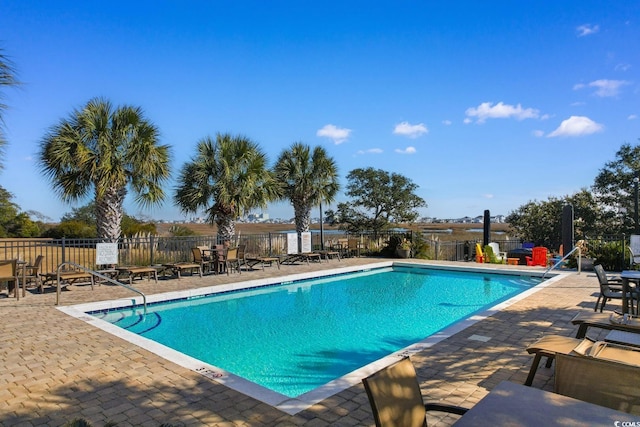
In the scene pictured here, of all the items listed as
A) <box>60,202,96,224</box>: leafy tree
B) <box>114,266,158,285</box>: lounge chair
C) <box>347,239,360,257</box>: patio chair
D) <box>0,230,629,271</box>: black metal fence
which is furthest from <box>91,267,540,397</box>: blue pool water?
<box>60,202,96,224</box>: leafy tree

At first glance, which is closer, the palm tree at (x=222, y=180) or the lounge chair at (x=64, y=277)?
the lounge chair at (x=64, y=277)

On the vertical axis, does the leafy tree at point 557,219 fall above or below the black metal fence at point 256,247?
above

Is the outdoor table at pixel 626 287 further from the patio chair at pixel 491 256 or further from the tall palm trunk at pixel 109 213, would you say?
the tall palm trunk at pixel 109 213

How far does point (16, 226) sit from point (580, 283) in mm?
36159

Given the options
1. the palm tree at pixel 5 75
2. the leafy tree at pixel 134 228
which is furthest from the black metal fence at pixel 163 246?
the palm tree at pixel 5 75

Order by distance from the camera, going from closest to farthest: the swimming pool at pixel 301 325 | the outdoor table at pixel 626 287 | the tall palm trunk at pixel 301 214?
the swimming pool at pixel 301 325 < the outdoor table at pixel 626 287 < the tall palm trunk at pixel 301 214

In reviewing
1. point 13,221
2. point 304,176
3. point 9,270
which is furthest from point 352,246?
point 13,221

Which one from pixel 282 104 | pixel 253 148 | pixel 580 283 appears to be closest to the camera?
pixel 580 283

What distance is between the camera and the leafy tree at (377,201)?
19750 mm

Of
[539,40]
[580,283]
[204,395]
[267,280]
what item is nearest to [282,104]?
[267,280]

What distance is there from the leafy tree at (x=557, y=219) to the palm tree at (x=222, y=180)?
16.4 metres

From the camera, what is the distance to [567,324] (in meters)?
6.27

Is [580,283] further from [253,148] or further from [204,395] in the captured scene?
[253,148]

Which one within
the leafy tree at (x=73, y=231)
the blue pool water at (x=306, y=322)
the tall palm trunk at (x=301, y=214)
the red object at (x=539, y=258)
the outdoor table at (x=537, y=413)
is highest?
the tall palm trunk at (x=301, y=214)
